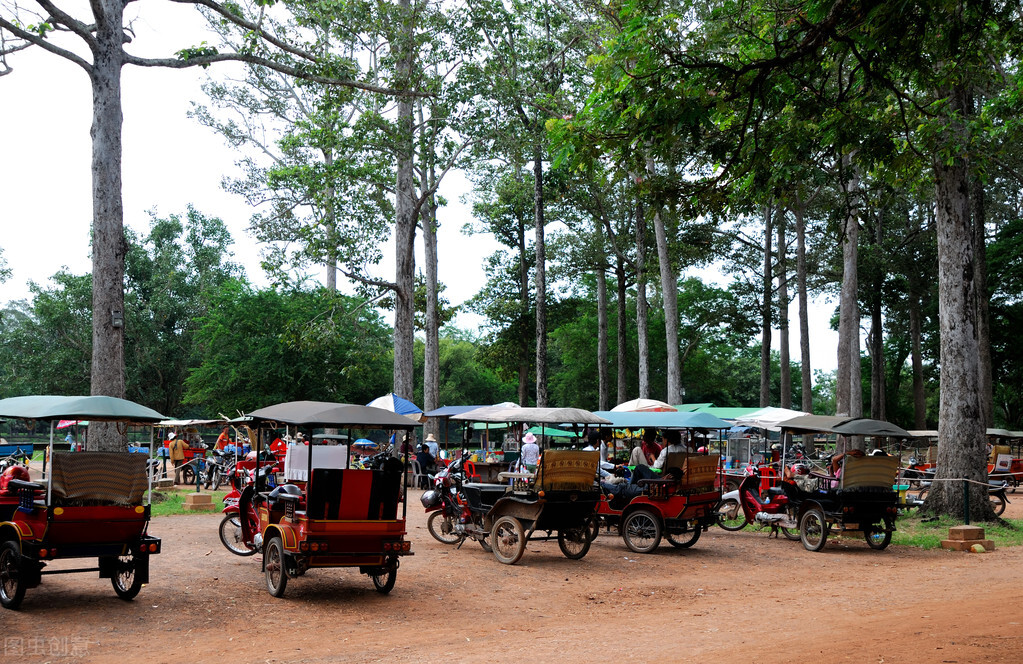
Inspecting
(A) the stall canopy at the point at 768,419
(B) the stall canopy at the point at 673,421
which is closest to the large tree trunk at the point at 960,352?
(A) the stall canopy at the point at 768,419

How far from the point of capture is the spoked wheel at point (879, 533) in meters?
13.8

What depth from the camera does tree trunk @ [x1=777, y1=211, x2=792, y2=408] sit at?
36.2m

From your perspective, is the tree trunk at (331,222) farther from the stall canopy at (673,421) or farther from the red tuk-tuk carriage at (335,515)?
the red tuk-tuk carriage at (335,515)

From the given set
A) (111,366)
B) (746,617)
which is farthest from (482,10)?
(746,617)

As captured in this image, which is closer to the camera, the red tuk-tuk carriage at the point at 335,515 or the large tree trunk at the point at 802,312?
the red tuk-tuk carriage at the point at 335,515

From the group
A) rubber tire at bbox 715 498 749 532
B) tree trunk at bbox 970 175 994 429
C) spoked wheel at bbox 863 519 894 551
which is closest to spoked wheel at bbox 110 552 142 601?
spoked wheel at bbox 863 519 894 551

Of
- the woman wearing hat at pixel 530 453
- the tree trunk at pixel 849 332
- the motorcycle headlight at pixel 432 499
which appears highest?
the tree trunk at pixel 849 332

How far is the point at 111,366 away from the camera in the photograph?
15.3 metres

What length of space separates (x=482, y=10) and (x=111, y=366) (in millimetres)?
13222

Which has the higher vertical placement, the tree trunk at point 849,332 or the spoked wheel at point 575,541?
the tree trunk at point 849,332

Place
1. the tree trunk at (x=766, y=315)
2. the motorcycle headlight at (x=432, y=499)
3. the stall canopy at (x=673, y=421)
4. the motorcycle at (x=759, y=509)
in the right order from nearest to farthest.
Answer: the motorcycle headlight at (x=432, y=499), the stall canopy at (x=673, y=421), the motorcycle at (x=759, y=509), the tree trunk at (x=766, y=315)

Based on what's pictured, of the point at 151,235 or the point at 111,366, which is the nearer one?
the point at 111,366

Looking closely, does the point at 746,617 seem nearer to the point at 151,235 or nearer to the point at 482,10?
the point at 482,10

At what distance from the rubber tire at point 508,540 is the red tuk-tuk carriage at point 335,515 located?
8.91 feet
